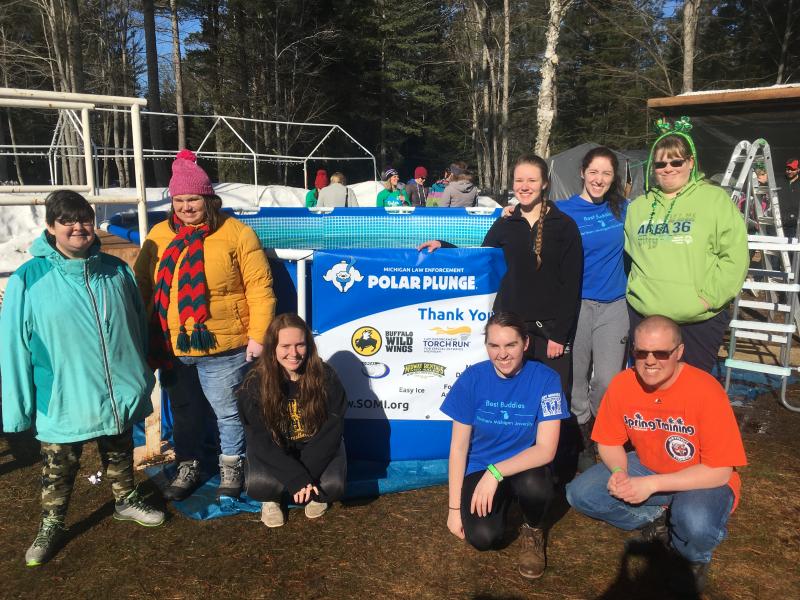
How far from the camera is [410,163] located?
35.8m

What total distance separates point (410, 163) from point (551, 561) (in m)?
34.3

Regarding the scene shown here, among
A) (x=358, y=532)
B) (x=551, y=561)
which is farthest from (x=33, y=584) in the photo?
(x=551, y=561)

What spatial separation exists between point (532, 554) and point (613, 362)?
126cm

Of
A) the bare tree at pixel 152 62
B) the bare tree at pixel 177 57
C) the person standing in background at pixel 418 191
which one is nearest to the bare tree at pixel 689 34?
the person standing in background at pixel 418 191

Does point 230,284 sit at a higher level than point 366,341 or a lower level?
higher

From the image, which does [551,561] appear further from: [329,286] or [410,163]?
[410,163]

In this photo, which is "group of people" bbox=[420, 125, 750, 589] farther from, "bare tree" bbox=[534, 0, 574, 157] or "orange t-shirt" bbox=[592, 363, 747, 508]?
"bare tree" bbox=[534, 0, 574, 157]

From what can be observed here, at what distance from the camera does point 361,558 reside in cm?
288

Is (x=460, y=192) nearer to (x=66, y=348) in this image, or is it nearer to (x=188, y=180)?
(x=188, y=180)

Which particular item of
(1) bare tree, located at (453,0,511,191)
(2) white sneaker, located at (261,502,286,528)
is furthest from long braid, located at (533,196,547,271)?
(1) bare tree, located at (453,0,511,191)

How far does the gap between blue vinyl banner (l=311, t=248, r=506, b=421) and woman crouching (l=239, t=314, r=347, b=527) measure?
483mm

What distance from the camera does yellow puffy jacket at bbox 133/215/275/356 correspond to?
3.07 m

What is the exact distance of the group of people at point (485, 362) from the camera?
2.68 metres

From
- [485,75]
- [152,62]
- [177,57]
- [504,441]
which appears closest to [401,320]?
[504,441]
